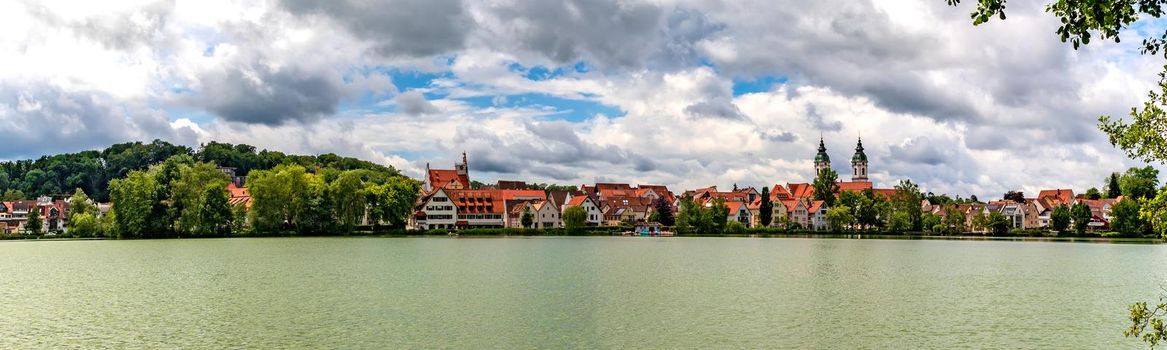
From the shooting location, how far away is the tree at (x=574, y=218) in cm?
11756

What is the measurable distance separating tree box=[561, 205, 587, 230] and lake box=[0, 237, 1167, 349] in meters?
66.9

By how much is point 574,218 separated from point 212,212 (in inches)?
1872

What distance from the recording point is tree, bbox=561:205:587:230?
118 m

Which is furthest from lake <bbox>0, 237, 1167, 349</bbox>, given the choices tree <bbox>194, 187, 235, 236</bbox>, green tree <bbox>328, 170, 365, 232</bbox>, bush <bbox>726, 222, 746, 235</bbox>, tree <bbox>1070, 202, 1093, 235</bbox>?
bush <bbox>726, 222, 746, 235</bbox>

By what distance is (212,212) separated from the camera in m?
89.8

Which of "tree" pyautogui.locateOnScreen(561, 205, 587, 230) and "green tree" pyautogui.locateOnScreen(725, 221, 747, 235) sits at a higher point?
"tree" pyautogui.locateOnScreen(561, 205, 587, 230)

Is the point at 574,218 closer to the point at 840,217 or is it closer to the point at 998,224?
the point at 840,217

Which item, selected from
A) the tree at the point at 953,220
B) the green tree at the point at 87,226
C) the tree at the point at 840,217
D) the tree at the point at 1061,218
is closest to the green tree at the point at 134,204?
the green tree at the point at 87,226

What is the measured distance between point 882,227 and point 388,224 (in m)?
75.7

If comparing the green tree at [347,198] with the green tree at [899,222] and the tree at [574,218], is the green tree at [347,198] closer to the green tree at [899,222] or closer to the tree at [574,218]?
the tree at [574,218]

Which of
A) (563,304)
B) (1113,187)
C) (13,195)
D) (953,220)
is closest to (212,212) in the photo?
(563,304)

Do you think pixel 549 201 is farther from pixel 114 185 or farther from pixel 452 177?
pixel 114 185

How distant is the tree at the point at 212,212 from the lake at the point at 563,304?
41348 mm

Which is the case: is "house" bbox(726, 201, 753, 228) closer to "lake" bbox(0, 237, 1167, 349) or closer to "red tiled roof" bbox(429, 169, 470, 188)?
"red tiled roof" bbox(429, 169, 470, 188)
